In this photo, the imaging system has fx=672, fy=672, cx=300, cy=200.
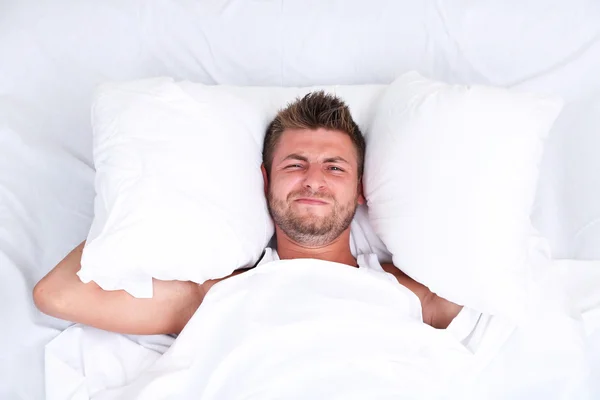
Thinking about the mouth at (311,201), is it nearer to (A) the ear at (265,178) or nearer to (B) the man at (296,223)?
(B) the man at (296,223)

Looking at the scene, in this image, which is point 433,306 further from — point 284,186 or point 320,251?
point 284,186

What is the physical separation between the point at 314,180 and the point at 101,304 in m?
0.55

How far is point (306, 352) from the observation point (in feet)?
4.45

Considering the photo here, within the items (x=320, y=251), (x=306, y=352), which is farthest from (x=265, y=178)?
(x=306, y=352)

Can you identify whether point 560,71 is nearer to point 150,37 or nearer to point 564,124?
point 564,124

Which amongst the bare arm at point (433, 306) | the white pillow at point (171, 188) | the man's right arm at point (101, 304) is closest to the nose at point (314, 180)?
the white pillow at point (171, 188)

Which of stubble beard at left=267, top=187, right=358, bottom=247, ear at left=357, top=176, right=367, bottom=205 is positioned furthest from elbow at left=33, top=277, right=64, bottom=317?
ear at left=357, top=176, right=367, bottom=205

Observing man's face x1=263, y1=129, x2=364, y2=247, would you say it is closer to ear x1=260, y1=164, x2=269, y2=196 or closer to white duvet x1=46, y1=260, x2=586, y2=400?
ear x1=260, y1=164, x2=269, y2=196

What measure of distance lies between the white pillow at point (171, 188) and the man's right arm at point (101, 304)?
0.04m

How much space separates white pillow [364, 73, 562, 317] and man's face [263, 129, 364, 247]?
0.37ft

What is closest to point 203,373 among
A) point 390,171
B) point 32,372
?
point 32,372

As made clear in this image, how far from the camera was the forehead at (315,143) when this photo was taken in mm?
1642

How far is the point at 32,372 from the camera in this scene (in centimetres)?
146

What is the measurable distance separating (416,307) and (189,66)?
0.92m
